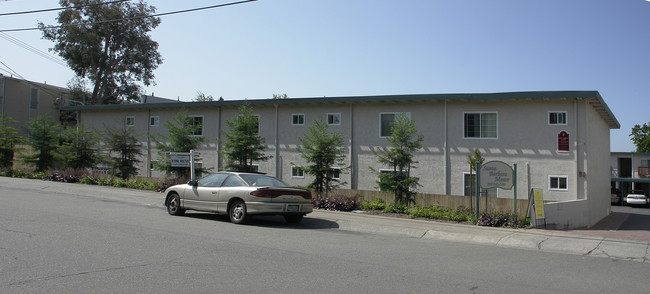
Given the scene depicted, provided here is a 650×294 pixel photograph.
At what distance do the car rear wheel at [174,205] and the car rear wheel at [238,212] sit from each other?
2032mm

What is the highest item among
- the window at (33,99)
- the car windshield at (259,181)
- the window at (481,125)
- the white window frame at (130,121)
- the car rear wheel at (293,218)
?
the window at (33,99)

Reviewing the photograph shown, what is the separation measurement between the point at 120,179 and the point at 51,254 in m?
16.6

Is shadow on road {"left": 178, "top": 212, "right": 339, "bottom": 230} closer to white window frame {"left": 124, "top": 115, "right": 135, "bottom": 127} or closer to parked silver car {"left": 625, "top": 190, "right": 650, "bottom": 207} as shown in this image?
white window frame {"left": 124, "top": 115, "right": 135, "bottom": 127}

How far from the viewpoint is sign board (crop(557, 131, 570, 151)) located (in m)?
18.2

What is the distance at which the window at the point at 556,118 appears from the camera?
1841 cm

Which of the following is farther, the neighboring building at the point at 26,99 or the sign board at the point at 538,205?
the neighboring building at the point at 26,99

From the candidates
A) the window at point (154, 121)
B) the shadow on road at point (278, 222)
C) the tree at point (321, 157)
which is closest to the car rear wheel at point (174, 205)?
the shadow on road at point (278, 222)

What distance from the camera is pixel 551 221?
14.0 meters

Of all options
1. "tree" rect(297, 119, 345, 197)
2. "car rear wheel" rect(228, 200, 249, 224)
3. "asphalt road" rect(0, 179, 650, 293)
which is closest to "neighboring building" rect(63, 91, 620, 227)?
"tree" rect(297, 119, 345, 197)

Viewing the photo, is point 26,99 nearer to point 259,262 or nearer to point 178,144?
point 178,144

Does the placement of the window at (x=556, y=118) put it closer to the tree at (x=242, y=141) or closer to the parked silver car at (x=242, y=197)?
the parked silver car at (x=242, y=197)

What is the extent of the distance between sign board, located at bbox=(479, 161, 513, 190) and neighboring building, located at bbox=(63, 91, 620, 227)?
6.24 feet

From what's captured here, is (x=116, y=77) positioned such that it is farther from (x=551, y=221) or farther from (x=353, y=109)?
(x=551, y=221)

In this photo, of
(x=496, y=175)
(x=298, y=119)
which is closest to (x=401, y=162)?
(x=496, y=175)
